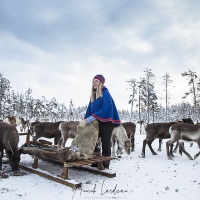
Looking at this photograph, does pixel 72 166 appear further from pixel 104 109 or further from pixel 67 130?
pixel 67 130

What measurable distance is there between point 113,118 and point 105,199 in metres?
2.66

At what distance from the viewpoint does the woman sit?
6125 mm

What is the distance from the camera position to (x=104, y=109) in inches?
241

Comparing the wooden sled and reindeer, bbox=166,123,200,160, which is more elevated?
reindeer, bbox=166,123,200,160

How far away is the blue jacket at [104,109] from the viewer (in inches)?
241

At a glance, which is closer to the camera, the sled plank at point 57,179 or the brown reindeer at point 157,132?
the sled plank at point 57,179

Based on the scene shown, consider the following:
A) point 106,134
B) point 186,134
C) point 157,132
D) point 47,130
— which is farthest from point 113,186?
point 47,130

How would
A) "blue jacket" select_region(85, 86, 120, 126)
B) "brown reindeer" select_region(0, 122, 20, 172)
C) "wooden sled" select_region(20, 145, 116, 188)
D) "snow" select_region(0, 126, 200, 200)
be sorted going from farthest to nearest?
1. "blue jacket" select_region(85, 86, 120, 126)
2. "brown reindeer" select_region(0, 122, 20, 172)
3. "wooden sled" select_region(20, 145, 116, 188)
4. "snow" select_region(0, 126, 200, 200)

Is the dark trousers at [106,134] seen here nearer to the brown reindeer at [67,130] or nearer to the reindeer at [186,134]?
the reindeer at [186,134]

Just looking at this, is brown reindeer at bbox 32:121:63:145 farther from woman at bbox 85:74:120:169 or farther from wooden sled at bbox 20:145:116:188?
woman at bbox 85:74:120:169

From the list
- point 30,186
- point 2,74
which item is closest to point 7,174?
point 30,186

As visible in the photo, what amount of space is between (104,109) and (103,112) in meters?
0.08

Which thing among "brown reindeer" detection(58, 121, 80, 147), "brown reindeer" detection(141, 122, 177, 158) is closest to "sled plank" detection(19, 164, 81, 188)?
"brown reindeer" detection(58, 121, 80, 147)

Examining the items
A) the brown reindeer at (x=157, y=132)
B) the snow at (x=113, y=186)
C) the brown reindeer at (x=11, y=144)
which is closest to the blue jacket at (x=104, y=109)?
the snow at (x=113, y=186)
